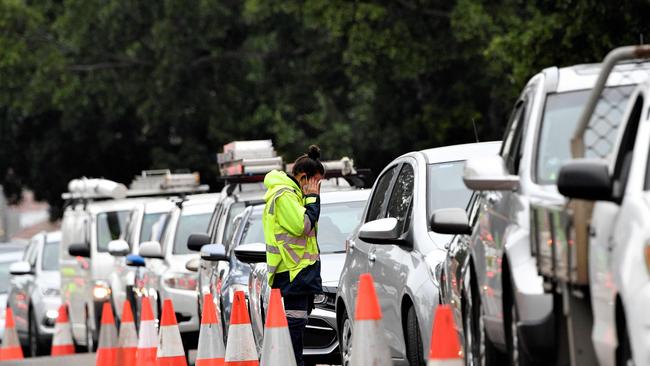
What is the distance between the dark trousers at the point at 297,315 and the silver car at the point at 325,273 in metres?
1.55

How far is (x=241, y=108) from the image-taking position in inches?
1678

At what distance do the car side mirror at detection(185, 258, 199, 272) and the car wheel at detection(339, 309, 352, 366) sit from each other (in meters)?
7.50

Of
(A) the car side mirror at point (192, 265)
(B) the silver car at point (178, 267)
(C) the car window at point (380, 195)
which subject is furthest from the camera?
(B) the silver car at point (178, 267)

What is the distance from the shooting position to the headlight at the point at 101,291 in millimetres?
25094

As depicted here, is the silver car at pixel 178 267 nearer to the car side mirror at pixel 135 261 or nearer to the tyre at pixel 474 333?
the car side mirror at pixel 135 261

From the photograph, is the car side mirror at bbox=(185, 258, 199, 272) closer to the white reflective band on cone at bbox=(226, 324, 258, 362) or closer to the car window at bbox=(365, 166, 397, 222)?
the car window at bbox=(365, 166, 397, 222)

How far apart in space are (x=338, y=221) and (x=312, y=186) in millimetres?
2944

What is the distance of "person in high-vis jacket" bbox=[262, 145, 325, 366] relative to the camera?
41.1 feet

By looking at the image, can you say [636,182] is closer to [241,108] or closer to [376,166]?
[376,166]

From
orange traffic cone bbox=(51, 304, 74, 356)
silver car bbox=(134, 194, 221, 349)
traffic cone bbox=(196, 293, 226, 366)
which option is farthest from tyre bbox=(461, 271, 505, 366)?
orange traffic cone bbox=(51, 304, 74, 356)

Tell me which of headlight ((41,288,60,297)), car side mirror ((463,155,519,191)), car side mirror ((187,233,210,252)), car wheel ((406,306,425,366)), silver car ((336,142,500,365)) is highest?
car side mirror ((463,155,519,191))

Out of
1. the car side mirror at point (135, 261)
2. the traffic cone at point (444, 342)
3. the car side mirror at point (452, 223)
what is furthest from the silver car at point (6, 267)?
the traffic cone at point (444, 342)

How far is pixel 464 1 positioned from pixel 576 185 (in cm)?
2538

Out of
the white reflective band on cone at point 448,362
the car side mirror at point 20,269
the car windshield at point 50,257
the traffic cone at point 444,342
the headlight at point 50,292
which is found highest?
the traffic cone at point 444,342
